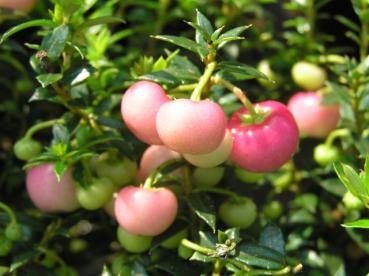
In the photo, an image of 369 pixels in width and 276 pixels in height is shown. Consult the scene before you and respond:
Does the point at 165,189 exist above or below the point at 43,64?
below

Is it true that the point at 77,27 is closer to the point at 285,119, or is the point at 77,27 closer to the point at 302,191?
the point at 285,119

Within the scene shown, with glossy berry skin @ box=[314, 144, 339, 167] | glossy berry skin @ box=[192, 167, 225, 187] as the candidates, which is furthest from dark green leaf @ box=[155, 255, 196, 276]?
glossy berry skin @ box=[314, 144, 339, 167]

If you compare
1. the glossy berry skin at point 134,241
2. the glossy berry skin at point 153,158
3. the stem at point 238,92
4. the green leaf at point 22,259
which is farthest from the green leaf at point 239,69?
the green leaf at point 22,259

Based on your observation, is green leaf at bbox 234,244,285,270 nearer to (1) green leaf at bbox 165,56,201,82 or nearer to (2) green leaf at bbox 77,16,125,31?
(1) green leaf at bbox 165,56,201,82

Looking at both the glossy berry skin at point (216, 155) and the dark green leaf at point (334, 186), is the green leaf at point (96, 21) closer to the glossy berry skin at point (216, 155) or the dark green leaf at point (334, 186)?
the glossy berry skin at point (216, 155)

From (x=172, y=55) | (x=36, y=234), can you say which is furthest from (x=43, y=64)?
(x=36, y=234)
